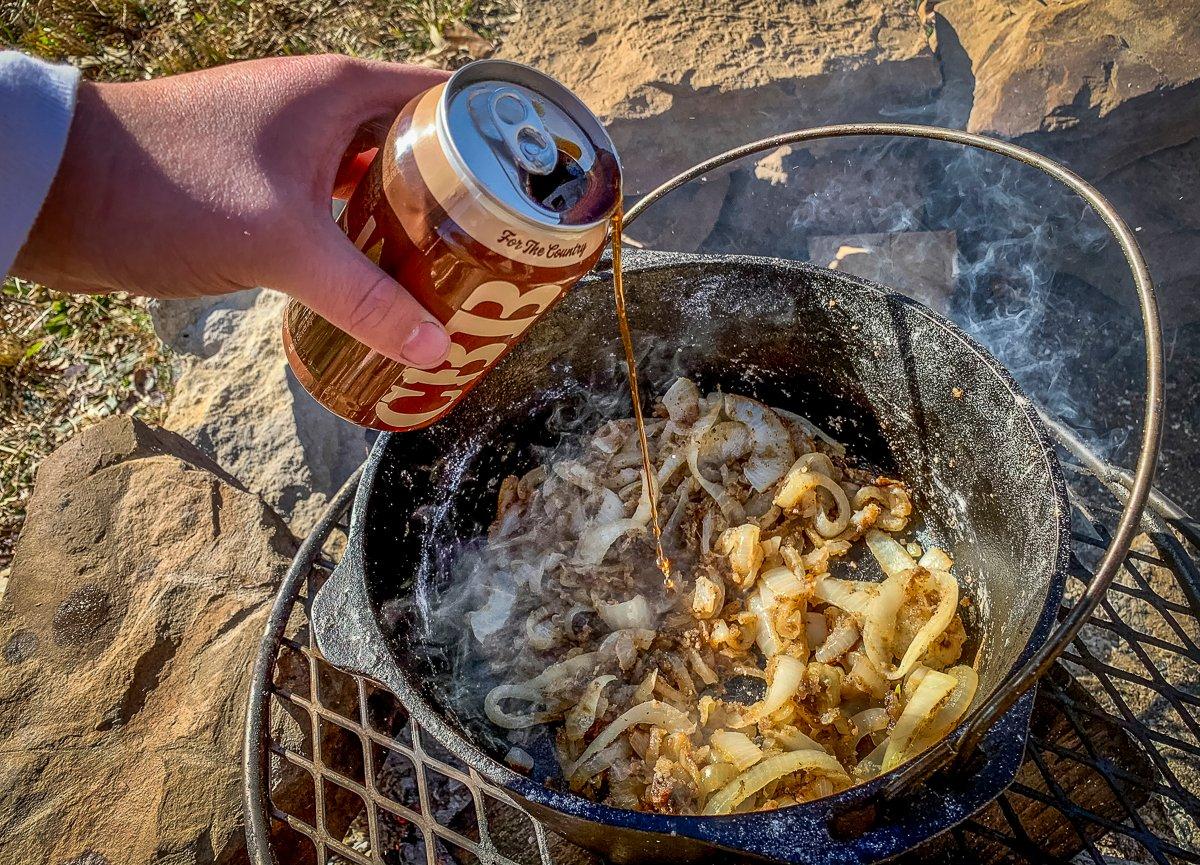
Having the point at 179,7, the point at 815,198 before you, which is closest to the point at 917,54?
the point at 815,198

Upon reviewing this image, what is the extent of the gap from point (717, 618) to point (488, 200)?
1321 millimetres

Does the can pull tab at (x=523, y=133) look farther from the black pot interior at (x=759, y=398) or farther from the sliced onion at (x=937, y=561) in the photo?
the sliced onion at (x=937, y=561)

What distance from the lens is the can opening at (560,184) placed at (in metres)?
1.30

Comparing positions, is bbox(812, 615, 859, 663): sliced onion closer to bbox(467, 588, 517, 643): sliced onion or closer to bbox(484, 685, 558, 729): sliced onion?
bbox(484, 685, 558, 729): sliced onion

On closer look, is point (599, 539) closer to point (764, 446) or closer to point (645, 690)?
point (645, 690)

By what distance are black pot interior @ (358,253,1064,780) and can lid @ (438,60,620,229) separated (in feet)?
2.12

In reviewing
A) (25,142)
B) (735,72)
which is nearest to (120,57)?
(735,72)

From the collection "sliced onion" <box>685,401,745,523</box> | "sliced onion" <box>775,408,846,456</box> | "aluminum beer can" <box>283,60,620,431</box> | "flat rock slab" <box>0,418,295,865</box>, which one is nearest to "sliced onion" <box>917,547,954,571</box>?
"sliced onion" <box>775,408,846,456</box>

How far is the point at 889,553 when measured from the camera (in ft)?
7.05

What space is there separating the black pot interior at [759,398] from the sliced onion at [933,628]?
10cm

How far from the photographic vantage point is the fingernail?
4.50 feet

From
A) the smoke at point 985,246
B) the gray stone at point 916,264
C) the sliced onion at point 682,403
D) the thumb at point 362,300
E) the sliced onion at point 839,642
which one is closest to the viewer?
the thumb at point 362,300

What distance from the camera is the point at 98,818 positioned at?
2135 mm

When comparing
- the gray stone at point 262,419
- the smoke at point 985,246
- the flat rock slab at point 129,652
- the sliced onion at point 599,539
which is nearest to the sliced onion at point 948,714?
the sliced onion at point 599,539
